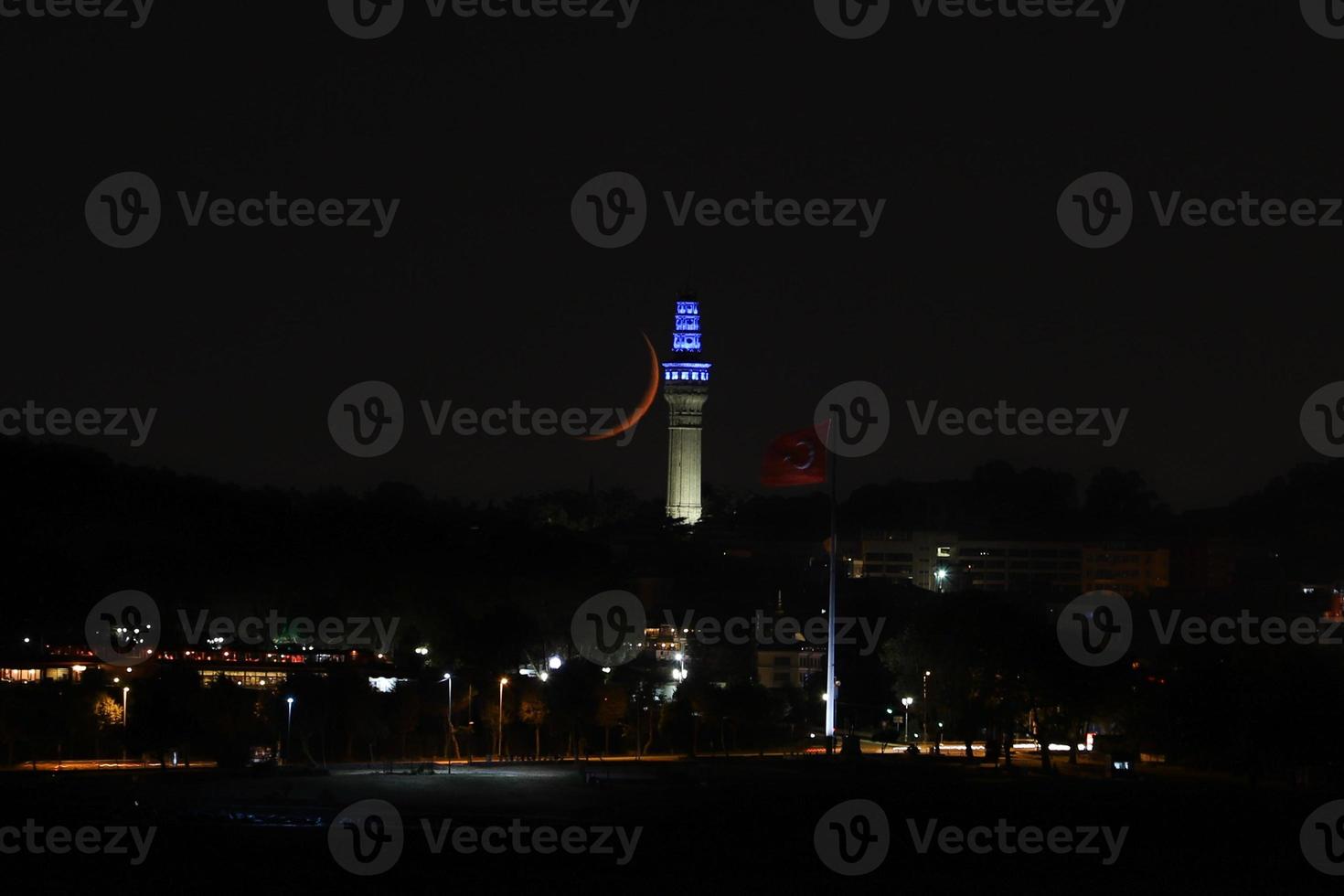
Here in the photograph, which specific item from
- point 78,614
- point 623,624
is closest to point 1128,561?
point 623,624

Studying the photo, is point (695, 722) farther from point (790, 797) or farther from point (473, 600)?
point (473, 600)

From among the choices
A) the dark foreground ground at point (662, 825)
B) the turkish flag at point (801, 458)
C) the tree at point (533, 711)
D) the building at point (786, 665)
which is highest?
the turkish flag at point (801, 458)

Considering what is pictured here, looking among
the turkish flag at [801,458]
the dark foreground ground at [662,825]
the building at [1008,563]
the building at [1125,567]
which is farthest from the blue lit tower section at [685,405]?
the dark foreground ground at [662,825]

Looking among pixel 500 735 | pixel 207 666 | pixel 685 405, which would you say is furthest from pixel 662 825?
pixel 685 405

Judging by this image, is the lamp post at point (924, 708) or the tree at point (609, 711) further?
the lamp post at point (924, 708)

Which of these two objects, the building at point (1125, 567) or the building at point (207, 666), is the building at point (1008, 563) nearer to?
the building at point (1125, 567)

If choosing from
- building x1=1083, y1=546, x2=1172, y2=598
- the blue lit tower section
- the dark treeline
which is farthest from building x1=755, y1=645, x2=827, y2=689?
building x1=1083, y1=546, x2=1172, y2=598
